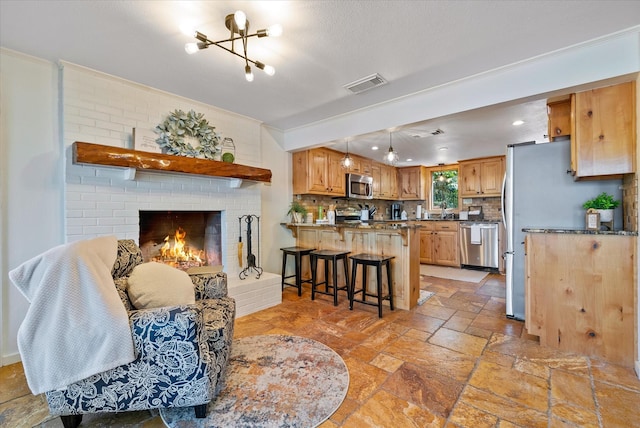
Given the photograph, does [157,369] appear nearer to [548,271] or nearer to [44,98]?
[44,98]

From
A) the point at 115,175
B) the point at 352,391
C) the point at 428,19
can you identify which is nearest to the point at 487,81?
the point at 428,19

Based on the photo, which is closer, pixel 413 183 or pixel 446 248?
pixel 446 248

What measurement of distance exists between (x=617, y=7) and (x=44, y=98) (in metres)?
4.24

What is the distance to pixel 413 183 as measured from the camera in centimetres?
696

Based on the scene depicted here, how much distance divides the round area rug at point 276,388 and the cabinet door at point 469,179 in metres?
5.06

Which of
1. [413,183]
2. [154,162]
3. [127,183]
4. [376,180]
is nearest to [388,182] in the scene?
[376,180]

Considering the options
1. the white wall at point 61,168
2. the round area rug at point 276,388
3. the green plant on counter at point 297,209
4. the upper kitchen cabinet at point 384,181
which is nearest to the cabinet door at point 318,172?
the green plant on counter at point 297,209

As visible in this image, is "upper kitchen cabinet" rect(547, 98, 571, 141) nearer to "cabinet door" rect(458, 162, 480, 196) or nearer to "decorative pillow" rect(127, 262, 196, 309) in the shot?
"cabinet door" rect(458, 162, 480, 196)

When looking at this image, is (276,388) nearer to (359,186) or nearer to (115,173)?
(115,173)

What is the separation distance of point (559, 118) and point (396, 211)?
183 inches

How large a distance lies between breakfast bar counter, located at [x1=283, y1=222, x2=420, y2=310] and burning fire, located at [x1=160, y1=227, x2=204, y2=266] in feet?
4.77

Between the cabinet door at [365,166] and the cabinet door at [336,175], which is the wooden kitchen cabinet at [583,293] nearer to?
the cabinet door at [336,175]

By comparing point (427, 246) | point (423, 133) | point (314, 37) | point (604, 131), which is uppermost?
point (314, 37)

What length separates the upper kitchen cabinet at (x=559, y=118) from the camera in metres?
2.66
